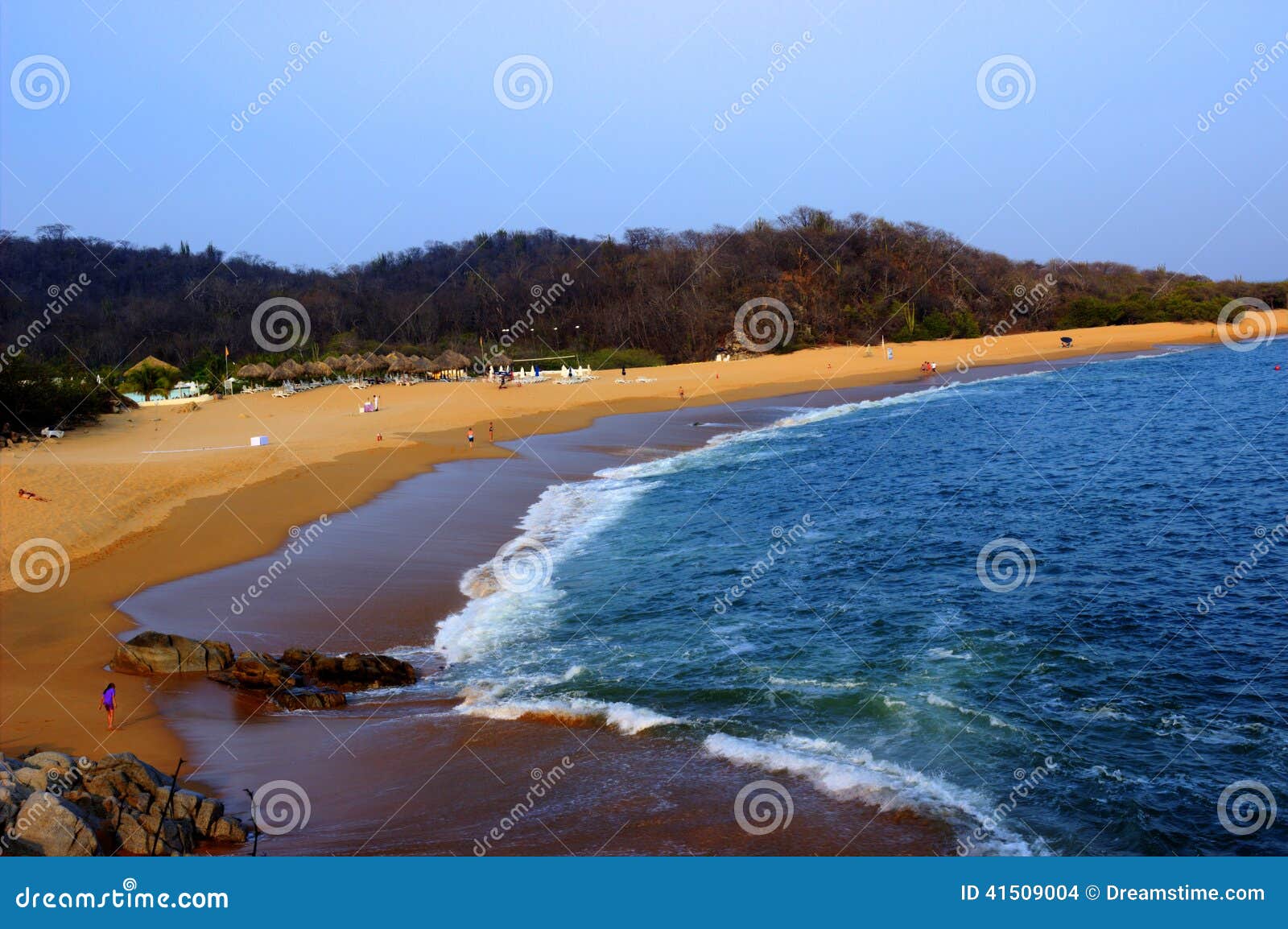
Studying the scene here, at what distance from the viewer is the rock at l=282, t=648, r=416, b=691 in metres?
12.4

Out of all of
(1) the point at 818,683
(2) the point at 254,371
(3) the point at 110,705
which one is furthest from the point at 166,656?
(2) the point at 254,371

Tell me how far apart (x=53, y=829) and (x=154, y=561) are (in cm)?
1200

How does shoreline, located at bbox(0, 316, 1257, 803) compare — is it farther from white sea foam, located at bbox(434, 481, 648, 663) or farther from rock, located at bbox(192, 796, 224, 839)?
white sea foam, located at bbox(434, 481, 648, 663)

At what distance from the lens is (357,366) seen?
54.3 meters

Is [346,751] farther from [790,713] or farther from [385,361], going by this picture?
[385,361]

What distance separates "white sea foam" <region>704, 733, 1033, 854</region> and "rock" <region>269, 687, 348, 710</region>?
471 cm

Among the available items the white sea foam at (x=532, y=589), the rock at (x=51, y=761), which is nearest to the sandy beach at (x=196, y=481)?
the white sea foam at (x=532, y=589)

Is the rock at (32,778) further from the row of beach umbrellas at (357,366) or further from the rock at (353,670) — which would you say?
the row of beach umbrellas at (357,366)

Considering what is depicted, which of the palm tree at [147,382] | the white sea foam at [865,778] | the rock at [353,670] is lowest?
the rock at [353,670]

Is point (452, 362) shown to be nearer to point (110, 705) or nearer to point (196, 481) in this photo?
point (196, 481)

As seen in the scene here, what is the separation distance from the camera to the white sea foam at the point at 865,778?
352 inches

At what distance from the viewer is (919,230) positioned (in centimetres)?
8531

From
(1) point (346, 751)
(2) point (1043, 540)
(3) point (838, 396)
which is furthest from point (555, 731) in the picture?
(3) point (838, 396)

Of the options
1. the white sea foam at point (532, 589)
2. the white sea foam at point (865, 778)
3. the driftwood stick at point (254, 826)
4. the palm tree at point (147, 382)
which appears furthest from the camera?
the palm tree at point (147, 382)
